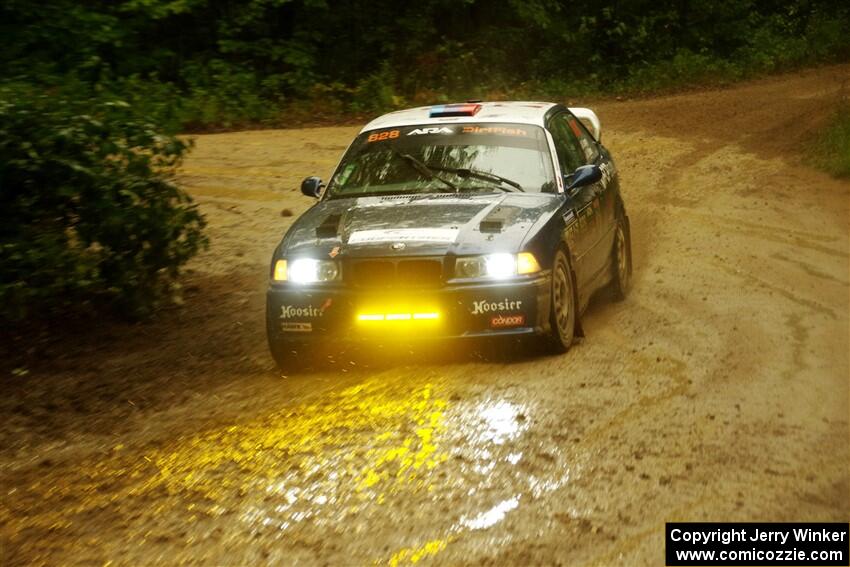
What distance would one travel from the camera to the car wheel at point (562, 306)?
833 cm

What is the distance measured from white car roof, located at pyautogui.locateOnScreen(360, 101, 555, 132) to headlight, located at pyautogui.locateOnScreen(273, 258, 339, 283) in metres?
1.79

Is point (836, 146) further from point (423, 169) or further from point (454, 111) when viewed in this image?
point (423, 169)

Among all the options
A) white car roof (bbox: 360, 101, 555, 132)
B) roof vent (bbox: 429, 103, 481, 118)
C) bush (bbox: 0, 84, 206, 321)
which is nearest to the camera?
bush (bbox: 0, 84, 206, 321)

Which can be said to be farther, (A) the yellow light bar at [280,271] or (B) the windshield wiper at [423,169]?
(B) the windshield wiper at [423,169]

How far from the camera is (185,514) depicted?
5.80 m

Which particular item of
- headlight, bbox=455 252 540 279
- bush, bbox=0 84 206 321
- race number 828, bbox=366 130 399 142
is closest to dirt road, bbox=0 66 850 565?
bush, bbox=0 84 206 321

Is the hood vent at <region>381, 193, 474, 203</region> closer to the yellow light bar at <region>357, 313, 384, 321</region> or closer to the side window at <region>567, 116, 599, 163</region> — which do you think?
the yellow light bar at <region>357, 313, 384, 321</region>

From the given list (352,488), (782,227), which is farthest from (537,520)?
(782,227)

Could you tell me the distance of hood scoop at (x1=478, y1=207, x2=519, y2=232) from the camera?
27.2 ft

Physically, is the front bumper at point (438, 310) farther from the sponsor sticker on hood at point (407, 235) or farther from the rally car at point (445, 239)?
the sponsor sticker on hood at point (407, 235)

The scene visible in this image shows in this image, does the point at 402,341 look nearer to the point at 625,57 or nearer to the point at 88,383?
the point at 88,383

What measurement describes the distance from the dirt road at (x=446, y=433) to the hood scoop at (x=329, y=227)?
777 mm

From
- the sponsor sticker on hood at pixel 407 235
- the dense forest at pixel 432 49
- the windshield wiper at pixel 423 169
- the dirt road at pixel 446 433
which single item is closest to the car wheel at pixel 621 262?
the dirt road at pixel 446 433

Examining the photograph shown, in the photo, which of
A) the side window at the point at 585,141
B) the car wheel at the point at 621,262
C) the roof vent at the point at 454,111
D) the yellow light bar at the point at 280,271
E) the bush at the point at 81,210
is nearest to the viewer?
the yellow light bar at the point at 280,271
